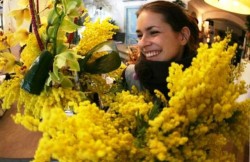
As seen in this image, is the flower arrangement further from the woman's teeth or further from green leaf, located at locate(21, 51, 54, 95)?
the woman's teeth

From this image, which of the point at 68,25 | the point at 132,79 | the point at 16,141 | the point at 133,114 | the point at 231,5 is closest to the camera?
the point at 133,114

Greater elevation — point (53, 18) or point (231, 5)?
point (53, 18)

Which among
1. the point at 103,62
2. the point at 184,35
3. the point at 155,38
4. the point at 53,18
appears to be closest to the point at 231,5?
the point at 184,35

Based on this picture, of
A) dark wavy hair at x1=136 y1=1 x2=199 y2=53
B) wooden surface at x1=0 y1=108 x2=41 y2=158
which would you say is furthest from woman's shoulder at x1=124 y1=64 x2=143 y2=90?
wooden surface at x1=0 y1=108 x2=41 y2=158

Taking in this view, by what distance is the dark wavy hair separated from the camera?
73 cm

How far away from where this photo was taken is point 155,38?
67 cm

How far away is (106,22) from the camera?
2.13 ft

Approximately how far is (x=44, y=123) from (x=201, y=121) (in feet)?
0.68

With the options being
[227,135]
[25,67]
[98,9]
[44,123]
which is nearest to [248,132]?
[227,135]

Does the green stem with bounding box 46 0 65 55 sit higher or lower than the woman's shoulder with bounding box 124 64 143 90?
higher

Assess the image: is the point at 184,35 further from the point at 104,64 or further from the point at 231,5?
the point at 231,5

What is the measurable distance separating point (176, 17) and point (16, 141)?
2.00 feet

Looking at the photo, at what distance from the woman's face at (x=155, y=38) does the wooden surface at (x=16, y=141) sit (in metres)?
0.44

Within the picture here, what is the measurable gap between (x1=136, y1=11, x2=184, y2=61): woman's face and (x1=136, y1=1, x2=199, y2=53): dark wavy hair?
0.08ft
